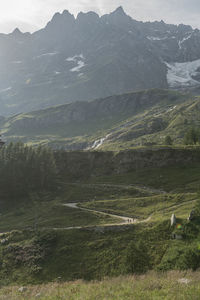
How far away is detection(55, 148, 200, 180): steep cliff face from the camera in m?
105

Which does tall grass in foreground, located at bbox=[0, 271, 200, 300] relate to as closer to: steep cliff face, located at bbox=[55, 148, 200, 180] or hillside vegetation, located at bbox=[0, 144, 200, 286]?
hillside vegetation, located at bbox=[0, 144, 200, 286]

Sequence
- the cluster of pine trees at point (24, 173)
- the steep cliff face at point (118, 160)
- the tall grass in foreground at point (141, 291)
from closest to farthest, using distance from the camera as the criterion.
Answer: the tall grass in foreground at point (141, 291), the cluster of pine trees at point (24, 173), the steep cliff face at point (118, 160)

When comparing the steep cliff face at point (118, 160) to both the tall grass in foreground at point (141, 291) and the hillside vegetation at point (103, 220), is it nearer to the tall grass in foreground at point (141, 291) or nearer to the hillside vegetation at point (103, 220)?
the hillside vegetation at point (103, 220)

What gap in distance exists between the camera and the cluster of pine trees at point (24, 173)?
104 metres

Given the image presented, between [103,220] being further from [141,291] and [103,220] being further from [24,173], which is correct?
[24,173]

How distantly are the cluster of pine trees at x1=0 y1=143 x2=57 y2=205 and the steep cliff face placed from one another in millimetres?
13322

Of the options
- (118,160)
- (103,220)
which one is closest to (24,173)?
(118,160)

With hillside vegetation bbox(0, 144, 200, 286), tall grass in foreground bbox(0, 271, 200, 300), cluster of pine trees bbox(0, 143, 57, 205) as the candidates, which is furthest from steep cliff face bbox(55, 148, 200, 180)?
tall grass in foreground bbox(0, 271, 200, 300)

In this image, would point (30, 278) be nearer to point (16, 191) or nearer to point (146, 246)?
point (146, 246)

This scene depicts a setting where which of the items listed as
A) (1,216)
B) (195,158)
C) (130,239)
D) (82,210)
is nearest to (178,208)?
(130,239)

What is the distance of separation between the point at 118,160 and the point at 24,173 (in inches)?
1684

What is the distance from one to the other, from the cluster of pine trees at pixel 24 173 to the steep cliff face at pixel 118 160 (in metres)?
13.3

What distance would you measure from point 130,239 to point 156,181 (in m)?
49.7

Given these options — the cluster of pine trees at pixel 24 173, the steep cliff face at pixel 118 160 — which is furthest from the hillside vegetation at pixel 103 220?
the cluster of pine trees at pixel 24 173
